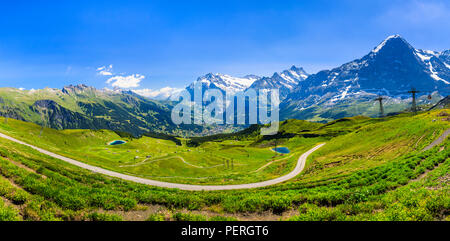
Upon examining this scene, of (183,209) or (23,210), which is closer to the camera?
(23,210)

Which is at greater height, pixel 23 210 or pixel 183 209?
pixel 23 210

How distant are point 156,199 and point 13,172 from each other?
10769 mm

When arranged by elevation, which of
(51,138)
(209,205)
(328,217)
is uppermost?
(328,217)

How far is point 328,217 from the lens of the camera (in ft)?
35.2

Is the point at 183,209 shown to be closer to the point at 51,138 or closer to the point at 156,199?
the point at 156,199

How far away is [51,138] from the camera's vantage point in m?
180
